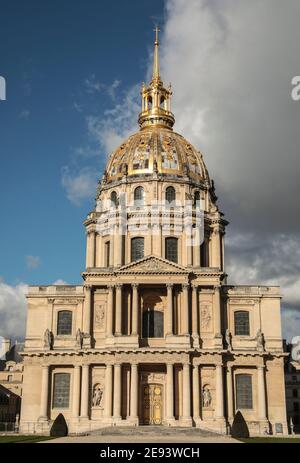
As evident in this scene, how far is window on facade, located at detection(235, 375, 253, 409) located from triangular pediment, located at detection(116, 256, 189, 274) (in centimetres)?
1052

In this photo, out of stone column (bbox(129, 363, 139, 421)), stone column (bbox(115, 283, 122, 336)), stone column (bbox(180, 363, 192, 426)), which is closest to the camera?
stone column (bbox(180, 363, 192, 426))

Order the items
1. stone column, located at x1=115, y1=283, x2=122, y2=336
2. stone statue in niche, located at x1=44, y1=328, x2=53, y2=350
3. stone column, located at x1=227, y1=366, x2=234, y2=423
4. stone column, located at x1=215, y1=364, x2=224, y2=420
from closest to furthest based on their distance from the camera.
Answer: stone column, located at x1=215, y1=364, x2=224, y2=420 < stone column, located at x1=227, y1=366, x2=234, y2=423 < stone column, located at x1=115, y1=283, x2=122, y2=336 < stone statue in niche, located at x1=44, y1=328, x2=53, y2=350

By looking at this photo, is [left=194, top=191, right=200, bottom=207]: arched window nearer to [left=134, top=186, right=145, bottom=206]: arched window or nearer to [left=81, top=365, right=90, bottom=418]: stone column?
[left=134, top=186, right=145, bottom=206]: arched window

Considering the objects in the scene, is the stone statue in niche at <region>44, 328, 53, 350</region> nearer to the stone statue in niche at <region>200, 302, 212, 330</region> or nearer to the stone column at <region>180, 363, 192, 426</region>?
the stone column at <region>180, 363, 192, 426</region>

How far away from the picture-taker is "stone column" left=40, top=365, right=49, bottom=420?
183ft

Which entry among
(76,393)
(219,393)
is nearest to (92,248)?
(76,393)

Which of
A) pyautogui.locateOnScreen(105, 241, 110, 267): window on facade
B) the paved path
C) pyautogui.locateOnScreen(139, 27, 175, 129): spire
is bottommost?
the paved path

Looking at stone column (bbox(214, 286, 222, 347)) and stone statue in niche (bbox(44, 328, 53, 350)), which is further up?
stone column (bbox(214, 286, 222, 347))

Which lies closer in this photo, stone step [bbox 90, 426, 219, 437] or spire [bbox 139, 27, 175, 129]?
stone step [bbox 90, 426, 219, 437]

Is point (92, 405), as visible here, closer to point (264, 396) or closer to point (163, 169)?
point (264, 396)

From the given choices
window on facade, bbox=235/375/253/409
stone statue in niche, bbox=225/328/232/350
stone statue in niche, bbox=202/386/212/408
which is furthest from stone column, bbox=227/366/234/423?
stone statue in niche, bbox=225/328/232/350

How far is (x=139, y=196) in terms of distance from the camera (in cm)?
6812

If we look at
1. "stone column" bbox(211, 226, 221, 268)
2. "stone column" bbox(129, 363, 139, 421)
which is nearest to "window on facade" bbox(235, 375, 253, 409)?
"stone column" bbox(129, 363, 139, 421)
